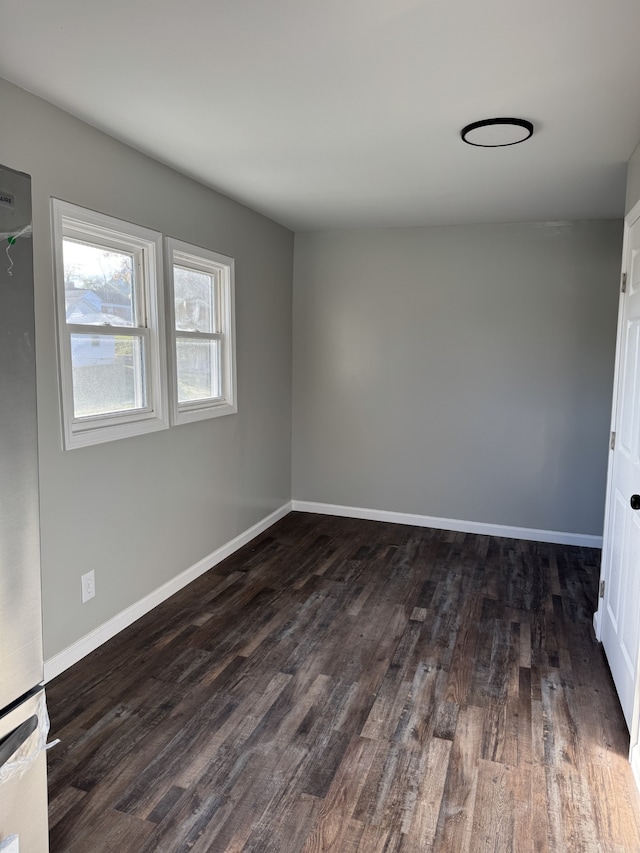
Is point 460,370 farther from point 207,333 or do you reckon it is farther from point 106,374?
point 106,374

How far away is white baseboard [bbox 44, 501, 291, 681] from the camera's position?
261cm

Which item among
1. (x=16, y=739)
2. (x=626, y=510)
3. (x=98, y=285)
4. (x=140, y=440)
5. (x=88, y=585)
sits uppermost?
(x=98, y=285)

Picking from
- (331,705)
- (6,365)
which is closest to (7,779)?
(6,365)

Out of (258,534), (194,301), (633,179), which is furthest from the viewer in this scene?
(258,534)

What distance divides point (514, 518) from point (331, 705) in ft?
8.84

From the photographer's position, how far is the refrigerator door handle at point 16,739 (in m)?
1.29

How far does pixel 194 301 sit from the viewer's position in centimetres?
365

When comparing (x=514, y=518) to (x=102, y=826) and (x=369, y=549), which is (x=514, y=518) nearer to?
(x=369, y=549)

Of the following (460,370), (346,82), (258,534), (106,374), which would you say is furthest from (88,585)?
(460,370)

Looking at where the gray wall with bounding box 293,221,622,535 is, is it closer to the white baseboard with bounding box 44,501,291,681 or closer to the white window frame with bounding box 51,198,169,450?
the white baseboard with bounding box 44,501,291,681

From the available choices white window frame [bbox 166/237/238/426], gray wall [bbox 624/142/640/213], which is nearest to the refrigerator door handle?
white window frame [bbox 166/237/238/426]

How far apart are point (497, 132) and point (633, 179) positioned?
78 centimetres

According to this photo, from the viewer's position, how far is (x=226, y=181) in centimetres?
341

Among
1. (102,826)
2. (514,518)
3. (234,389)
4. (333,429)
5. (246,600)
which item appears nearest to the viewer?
(102,826)
